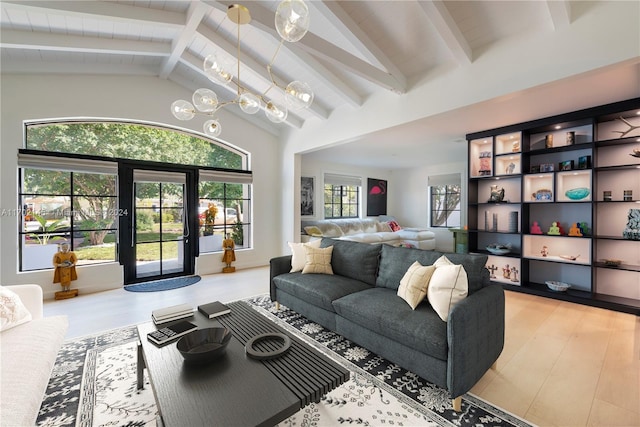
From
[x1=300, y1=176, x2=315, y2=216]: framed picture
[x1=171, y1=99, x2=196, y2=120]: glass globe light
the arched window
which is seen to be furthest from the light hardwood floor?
[x1=300, y1=176, x2=315, y2=216]: framed picture

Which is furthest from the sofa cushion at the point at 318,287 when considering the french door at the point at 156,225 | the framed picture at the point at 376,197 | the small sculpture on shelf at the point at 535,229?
the framed picture at the point at 376,197

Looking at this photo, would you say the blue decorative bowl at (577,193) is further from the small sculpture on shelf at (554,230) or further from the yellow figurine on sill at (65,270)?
the yellow figurine on sill at (65,270)

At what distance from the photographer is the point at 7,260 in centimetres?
349

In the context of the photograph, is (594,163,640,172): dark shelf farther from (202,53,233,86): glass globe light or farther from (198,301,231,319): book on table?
(198,301,231,319): book on table

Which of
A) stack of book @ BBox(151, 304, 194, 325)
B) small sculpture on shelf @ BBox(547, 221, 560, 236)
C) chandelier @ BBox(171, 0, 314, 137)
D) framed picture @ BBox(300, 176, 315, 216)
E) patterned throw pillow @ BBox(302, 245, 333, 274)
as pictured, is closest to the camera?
chandelier @ BBox(171, 0, 314, 137)

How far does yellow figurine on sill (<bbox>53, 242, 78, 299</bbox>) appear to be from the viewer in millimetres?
3678

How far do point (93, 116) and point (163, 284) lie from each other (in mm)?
2670

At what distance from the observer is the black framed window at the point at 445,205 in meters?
7.57

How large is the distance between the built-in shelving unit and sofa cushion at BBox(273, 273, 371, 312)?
290 cm

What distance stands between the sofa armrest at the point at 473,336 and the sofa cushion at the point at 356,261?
1.08 m

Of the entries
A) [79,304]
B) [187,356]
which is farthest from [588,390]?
[79,304]

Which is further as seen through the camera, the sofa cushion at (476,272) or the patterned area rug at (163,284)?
the patterned area rug at (163,284)

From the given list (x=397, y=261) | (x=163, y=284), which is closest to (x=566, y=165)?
(x=397, y=261)

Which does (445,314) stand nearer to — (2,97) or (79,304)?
(79,304)
